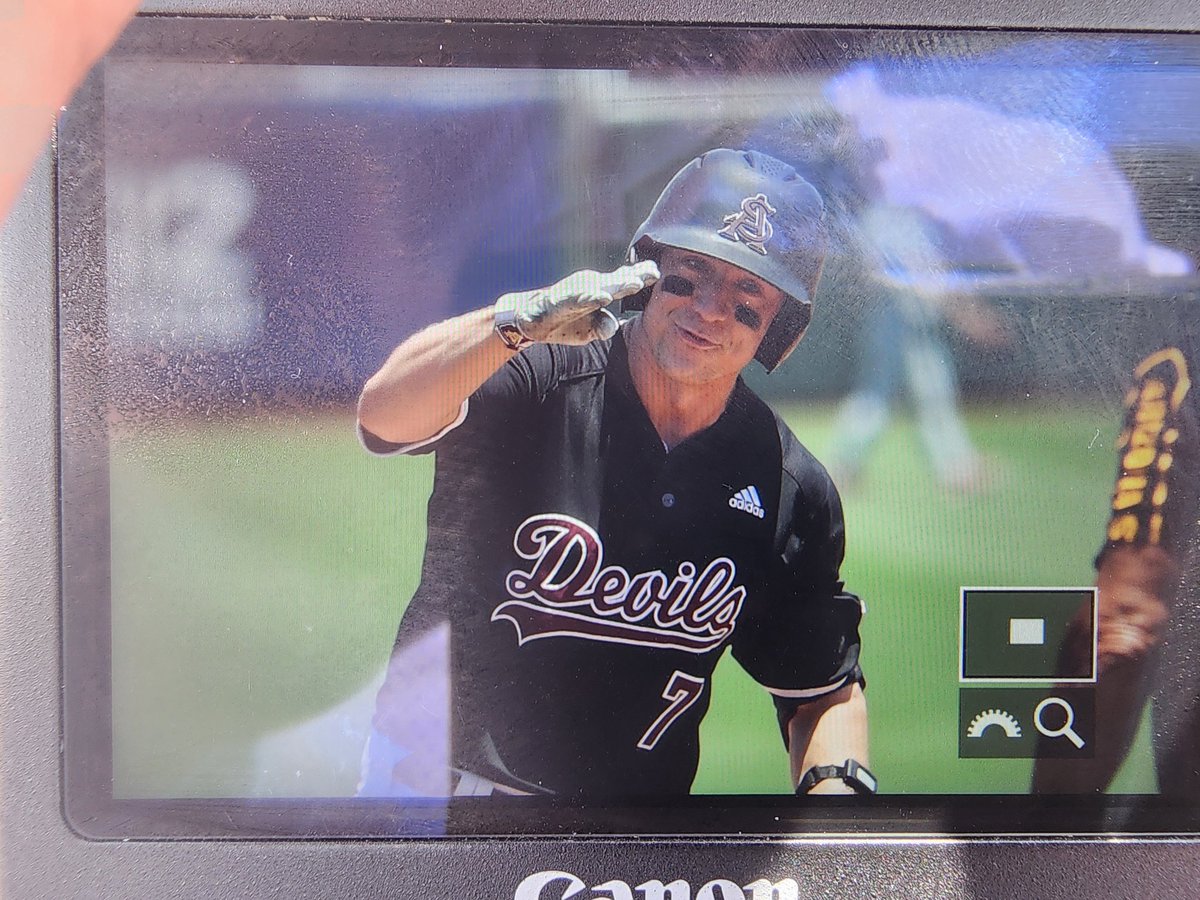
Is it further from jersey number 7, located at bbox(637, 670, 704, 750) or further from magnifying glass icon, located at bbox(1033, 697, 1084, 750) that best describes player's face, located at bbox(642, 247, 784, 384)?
magnifying glass icon, located at bbox(1033, 697, 1084, 750)

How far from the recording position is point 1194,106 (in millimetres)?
1159

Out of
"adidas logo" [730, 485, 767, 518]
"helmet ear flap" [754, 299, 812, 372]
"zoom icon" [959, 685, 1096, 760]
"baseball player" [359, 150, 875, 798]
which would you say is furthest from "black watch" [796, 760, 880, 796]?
"helmet ear flap" [754, 299, 812, 372]

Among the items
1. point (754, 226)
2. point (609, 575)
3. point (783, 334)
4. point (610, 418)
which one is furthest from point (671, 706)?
point (754, 226)

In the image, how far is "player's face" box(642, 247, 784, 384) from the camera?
1.13 m

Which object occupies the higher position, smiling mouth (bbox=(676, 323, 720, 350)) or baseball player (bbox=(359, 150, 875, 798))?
smiling mouth (bbox=(676, 323, 720, 350))

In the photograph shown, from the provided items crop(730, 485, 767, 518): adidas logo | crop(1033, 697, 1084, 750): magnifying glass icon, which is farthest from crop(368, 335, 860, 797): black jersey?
crop(1033, 697, 1084, 750): magnifying glass icon

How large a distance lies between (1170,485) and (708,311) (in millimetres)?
636

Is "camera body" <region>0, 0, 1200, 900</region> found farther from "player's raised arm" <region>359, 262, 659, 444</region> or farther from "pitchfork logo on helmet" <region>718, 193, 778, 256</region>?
"player's raised arm" <region>359, 262, 659, 444</region>

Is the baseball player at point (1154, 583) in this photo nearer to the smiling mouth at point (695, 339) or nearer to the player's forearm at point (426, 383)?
the smiling mouth at point (695, 339)

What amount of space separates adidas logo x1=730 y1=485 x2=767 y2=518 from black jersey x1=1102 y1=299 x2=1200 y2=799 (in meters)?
0.45

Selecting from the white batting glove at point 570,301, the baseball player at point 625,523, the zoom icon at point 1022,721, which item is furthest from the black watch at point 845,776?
the white batting glove at point 570,301

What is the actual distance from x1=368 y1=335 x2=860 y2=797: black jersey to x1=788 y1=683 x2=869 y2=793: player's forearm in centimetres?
2

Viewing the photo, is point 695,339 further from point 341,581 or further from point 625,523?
point 341,581

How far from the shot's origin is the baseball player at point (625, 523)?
3.72 ft
